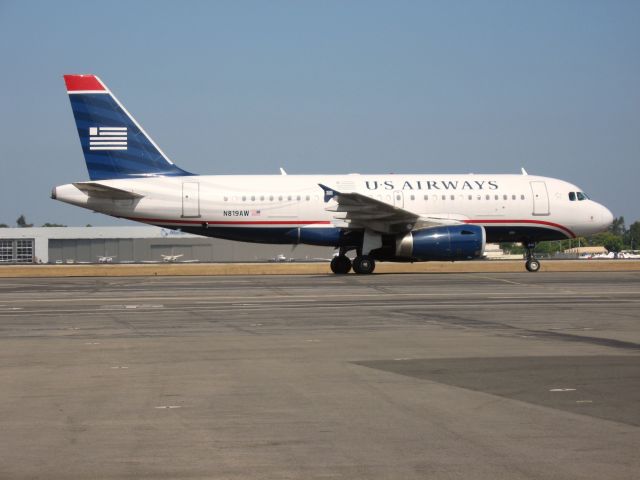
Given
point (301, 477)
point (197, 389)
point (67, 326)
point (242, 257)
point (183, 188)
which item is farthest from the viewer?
point (242, 257)

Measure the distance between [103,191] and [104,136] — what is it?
100 inches

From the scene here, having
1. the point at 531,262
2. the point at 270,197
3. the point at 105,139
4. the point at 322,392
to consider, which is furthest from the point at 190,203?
the point at 322,392

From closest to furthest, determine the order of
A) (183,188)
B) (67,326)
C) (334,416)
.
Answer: (334,416) → (67,326) → (183,188)

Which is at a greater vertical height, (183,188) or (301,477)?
(183,188)

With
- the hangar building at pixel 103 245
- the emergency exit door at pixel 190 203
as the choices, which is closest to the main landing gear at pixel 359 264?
the emergency exit door at pixel 190 203

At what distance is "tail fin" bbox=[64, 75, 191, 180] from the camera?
3594 centimetres

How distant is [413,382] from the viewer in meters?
10.1

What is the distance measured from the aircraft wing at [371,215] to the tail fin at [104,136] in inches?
281

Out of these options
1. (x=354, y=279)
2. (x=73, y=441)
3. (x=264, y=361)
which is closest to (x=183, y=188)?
(x=354, y=279)

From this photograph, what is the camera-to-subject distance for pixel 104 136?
36.0 meters

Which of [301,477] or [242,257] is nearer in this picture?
[301,477]

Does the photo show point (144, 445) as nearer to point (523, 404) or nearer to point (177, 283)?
point (523, 404)

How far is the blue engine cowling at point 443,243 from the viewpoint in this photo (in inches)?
1268

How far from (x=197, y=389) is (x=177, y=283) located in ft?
68.3
